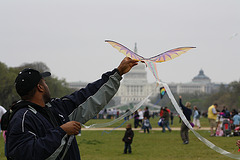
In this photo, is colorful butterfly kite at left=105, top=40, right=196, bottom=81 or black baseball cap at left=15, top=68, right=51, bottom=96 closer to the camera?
black baseball cap at left=15, top=68, right=51, bottom=96

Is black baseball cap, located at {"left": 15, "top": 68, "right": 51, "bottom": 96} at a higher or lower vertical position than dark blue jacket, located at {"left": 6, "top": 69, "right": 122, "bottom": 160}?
higher

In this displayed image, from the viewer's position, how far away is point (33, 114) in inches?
132

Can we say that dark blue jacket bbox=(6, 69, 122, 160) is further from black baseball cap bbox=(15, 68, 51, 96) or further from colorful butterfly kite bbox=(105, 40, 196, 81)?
colorful butterfly kite bbox=(105, 40, 196, 81)

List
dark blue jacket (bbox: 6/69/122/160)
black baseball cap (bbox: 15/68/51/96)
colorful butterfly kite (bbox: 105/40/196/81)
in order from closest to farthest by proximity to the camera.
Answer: dark blue jacket (bbox: 6/69/122/160) → black baseball cap (bbox: 15/68/51/96) → colorful butterfly kite (bbox: 105/40/196/81)

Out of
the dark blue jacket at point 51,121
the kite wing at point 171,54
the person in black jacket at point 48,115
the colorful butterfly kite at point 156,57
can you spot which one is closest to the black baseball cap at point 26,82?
the person in black jacket at point 48,115

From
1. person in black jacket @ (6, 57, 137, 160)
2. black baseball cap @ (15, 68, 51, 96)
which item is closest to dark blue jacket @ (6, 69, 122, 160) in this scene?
person in black jacket @ (6, 57, 137, 160)

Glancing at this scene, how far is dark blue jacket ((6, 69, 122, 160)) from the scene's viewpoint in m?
3.15

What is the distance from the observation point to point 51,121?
3510 millimetres

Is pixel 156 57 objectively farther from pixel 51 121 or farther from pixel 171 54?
pixel 51 121

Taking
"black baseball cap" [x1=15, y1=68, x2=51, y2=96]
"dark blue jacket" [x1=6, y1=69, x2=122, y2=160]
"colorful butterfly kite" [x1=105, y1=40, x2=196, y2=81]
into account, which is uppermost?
"colorful butterfly kite" [x1=105, y1=40, x2=196, y2=81]

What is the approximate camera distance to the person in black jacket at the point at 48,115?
3.17 metres

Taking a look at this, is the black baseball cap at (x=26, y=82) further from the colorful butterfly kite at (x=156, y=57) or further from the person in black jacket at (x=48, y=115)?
the colorful butterfly kite at (x=156, y=57)

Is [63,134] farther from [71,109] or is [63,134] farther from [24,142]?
[71,109]

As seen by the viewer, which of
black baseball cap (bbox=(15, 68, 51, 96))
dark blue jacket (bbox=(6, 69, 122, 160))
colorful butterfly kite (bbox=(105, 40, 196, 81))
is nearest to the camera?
dark blue jacket (bbox=(6, 69, 122, 160))
